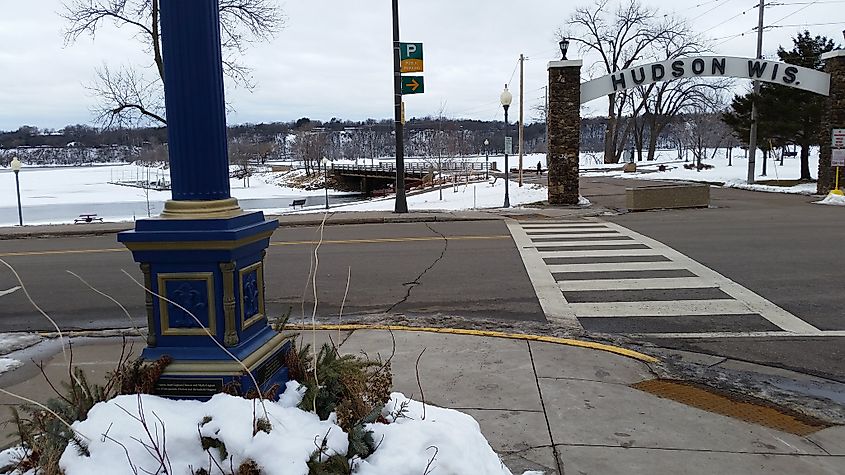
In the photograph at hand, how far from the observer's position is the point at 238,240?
10.4 feet

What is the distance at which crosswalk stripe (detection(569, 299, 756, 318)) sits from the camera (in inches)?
296

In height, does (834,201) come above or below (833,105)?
below

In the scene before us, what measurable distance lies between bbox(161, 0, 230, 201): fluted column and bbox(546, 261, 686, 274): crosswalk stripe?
7439mm

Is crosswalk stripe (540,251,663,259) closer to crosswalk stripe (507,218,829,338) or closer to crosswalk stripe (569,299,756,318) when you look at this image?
crosswalk stripe (507,218,829,338)

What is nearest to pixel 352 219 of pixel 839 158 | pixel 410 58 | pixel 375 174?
pixel 410 58

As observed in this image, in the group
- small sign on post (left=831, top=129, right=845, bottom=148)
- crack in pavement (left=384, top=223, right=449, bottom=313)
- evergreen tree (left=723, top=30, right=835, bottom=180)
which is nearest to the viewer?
crack in pavement (left=384, top=223, right=449, bottom=313)

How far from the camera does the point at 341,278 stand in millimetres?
9938

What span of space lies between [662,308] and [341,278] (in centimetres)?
487

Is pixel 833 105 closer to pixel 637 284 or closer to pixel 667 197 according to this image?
pixel 667 197

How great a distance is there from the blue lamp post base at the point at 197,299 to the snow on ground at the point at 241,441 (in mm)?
186

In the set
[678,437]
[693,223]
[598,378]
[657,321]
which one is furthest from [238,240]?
[693,223]

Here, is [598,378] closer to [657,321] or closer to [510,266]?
[657,321]

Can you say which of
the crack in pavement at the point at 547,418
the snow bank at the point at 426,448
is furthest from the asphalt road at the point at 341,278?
the snow bank at the point at 426,448

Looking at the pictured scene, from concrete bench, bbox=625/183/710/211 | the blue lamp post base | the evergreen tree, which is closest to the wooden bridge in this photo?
the evergreen tree
